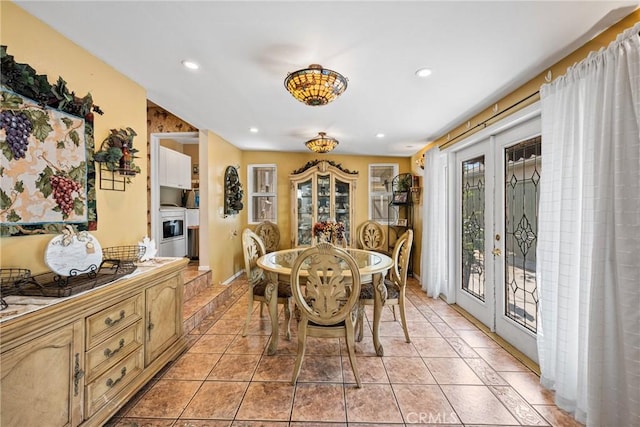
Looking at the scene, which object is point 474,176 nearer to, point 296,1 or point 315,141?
point 315,141

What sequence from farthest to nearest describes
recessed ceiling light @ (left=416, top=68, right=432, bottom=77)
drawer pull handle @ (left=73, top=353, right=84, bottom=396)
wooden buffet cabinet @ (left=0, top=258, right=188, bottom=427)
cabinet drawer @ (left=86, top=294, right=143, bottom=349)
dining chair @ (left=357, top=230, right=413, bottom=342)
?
dining chair @ (left=357, top=230, right=413, bottom=342)
recessed ceiling light @ (left=416, top=68, right=432, bottom=77)
cabinet drawer @ (left=86, top=294, right=143, bottom=349)
drawer pull handle @ (left=73, top=353, right=84, bottom=396)
wooden buffet cabinet @ (left=0, top=258, right=188, bottom=427)

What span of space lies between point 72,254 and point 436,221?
3864 mm

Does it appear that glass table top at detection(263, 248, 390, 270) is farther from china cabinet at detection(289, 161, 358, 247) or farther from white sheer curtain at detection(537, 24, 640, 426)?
china cabinet at detection(289, 161, 358, 247)

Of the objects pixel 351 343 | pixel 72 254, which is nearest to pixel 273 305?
pixel 351 343

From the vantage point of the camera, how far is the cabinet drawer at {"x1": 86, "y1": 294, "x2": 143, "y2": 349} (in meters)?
1.42

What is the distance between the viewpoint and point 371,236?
16.5 feet

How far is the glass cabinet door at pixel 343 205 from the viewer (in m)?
4.92

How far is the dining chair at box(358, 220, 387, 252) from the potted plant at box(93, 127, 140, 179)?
3.73 meters

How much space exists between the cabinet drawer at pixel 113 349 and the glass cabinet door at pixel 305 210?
3.32 m

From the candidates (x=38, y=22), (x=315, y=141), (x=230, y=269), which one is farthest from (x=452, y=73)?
(x=230, y=269)

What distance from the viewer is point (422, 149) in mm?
4492

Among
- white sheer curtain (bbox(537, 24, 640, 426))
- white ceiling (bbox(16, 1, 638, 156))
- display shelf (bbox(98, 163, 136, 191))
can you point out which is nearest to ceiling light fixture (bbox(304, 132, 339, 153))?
white ceiling (bbox(16, 1, 638, 156))

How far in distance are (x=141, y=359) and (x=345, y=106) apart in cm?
280

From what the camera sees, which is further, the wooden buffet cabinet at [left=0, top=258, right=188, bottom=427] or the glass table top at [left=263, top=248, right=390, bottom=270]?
the glass table top at [left=263, top=248, right=390, bottom=270]
